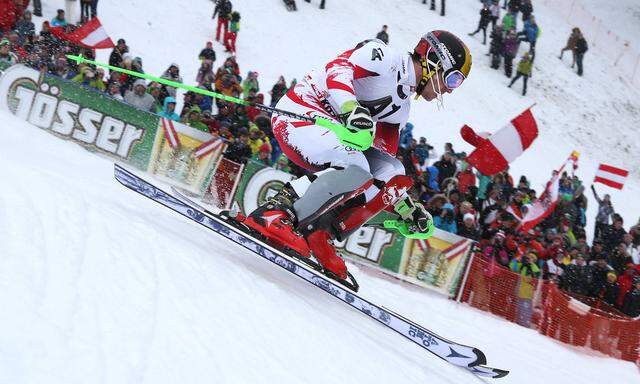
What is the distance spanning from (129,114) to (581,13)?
27.9 meters

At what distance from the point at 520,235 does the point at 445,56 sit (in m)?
6.26

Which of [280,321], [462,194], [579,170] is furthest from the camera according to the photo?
[579,170]

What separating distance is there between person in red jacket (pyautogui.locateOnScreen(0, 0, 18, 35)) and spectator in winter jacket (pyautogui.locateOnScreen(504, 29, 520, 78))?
15.7 meters

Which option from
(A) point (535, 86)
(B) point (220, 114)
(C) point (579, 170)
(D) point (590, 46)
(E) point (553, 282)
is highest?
(D) point (590, 46)

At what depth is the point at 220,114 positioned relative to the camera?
11.3m

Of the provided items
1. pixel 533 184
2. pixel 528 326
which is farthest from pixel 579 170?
pixel 528 326

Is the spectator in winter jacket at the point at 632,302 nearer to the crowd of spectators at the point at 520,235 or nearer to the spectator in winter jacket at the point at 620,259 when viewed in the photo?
the crowd of spectators at the point at 520,235

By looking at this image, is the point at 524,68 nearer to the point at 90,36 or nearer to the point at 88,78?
the point at 90,36

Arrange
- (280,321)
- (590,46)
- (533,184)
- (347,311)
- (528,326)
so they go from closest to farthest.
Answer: (280,321), (347,311), (528,326), (533,184), (590,46)

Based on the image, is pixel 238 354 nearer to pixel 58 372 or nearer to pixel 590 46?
pixel 58 372

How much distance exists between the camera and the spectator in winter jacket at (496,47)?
23.3 meters

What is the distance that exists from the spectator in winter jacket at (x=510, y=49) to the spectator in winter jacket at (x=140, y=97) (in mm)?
15231

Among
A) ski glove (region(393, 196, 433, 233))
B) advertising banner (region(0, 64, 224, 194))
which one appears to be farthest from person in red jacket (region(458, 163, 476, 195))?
ski glove (region(393, 196, 433, 233))

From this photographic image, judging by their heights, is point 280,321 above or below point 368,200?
below
